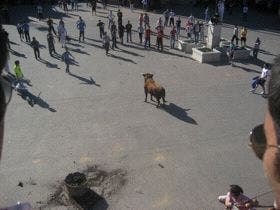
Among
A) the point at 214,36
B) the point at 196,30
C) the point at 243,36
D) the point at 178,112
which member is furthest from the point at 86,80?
the point at 243,36

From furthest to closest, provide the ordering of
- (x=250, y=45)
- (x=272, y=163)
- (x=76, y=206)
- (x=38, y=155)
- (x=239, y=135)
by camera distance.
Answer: (x=250, y=45), (x=239, y=135), (x=38, y=155), (x=76, y=206), (x=272, y=163)

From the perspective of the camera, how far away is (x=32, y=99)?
52.5 ft

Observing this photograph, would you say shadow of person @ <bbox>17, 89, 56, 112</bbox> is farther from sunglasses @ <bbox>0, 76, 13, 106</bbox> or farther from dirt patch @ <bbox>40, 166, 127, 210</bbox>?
sunglasses @ <bbox>0, 76, 13, 106</bbox>

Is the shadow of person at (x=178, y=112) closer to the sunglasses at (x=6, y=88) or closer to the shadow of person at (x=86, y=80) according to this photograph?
the shadow of person at (x=86, y=80)

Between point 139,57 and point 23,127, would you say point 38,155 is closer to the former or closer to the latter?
point 23,127

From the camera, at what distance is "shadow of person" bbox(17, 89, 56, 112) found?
1544cm

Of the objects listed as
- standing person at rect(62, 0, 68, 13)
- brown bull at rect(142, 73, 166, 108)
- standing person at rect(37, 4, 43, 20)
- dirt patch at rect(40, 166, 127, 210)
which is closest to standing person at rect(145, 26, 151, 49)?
brown bull at rect(142, 73, 166, 108)

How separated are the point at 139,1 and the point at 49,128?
21.6 meters

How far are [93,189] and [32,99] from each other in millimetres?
6557

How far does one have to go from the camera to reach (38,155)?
1219 centimetres

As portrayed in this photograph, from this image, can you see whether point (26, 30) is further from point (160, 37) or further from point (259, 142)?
point (259, 142)

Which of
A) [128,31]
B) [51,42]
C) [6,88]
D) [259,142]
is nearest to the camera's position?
[6,88]

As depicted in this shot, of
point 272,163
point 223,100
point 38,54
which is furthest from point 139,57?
point 272,163

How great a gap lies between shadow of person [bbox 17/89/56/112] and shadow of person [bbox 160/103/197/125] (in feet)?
13.9
